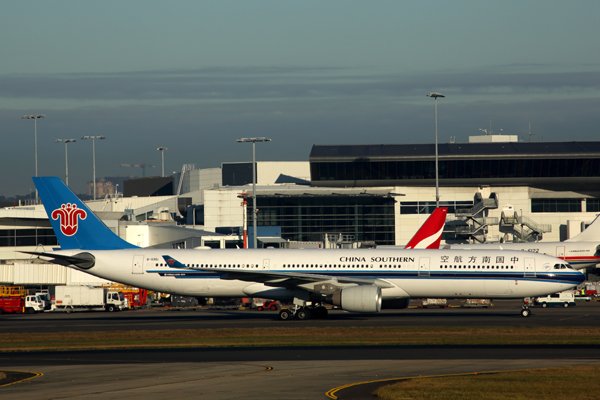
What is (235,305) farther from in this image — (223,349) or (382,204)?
(382,204)

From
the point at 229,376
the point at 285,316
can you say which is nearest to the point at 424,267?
the point at 285,316

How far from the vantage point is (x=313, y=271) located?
40.3m

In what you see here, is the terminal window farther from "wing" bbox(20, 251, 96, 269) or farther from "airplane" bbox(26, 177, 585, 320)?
"wing" bbox(20, 251, 96, 269)

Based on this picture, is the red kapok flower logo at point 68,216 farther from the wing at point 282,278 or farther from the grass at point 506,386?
the grass at point 506,386

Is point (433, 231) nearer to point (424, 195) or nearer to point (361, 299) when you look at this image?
point (361, 299)

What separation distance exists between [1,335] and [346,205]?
74.3 meters

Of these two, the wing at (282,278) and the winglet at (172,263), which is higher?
the winglet at (172,263)

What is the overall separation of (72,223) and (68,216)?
1.86 feet

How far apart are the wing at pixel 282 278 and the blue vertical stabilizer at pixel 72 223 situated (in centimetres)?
553

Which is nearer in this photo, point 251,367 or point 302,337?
point 251,367

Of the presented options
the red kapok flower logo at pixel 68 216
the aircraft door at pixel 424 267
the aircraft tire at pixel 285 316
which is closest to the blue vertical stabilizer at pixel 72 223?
the red kapok flower logo at pixel 68 216

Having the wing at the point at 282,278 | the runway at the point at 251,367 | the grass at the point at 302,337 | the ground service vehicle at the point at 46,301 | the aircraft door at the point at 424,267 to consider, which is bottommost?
the ground service vehicle at the point at 46,301

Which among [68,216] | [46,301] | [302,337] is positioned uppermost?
Result: [68,216]

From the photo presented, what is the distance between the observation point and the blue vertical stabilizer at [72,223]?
142ft
